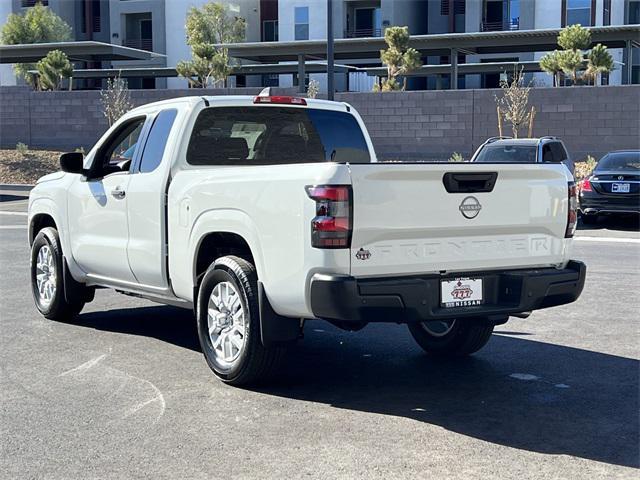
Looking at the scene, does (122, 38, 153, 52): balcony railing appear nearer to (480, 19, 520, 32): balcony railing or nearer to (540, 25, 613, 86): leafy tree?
(480, 19, 520, 32): balcony railing

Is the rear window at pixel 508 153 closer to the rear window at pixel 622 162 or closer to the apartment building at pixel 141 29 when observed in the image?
the rear window at pixel 622 162

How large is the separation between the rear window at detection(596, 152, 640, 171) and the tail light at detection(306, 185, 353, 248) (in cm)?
1387

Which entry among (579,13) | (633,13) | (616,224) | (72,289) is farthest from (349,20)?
(72,289)

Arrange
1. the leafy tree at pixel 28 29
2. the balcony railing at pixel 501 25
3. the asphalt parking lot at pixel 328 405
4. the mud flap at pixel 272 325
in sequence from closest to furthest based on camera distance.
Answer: the asphalt parking lot at pixel 328 405 < the mud flap at pixel 272 325 < the balcony railing at pixel 501 25 < the leafy tree at pixel 28 29

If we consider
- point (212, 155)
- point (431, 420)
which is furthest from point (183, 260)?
point (431, 420)

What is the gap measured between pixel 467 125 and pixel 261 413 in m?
25.0

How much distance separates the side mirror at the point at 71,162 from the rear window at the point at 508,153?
1100cm

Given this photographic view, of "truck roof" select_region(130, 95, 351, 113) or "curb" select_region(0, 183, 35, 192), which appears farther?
"curb" select_region(0, 183, 35, 192)

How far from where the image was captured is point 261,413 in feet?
18.4

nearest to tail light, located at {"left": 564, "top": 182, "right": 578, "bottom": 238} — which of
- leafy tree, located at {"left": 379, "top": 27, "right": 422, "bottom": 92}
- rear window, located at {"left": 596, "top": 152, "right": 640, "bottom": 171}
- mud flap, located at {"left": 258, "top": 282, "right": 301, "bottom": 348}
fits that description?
mud flap, located at {"left": 258, "top": 282, "right": 301, "bottom": 348}

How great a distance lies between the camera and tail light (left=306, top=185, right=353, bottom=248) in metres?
5.33

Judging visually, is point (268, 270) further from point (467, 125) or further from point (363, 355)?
point (467, 125)

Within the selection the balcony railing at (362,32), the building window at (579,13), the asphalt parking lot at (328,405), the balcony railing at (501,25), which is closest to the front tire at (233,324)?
the asphalt parking lot at (328,405)

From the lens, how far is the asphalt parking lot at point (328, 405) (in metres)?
4.75
